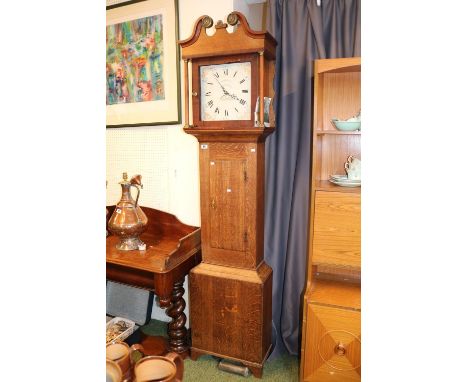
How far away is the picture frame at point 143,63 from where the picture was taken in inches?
96.9

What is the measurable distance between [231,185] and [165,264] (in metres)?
0.61

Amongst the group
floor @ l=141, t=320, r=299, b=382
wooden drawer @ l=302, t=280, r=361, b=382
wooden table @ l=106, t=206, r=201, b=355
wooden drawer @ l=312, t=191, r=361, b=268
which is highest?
wooden drawer @ l=312, t=191, r=361, b=268

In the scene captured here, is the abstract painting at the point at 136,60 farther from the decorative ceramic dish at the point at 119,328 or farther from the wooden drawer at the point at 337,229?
the decorative ceramic dish at the point at 119,328

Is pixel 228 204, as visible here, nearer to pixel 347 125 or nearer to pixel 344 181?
pixel 344 181

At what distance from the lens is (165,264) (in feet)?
6.63

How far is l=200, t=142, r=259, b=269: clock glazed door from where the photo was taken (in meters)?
2.02

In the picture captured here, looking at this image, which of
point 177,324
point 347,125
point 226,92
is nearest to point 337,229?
point 347,125

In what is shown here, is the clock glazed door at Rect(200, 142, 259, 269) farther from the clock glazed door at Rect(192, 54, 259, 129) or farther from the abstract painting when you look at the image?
the abstract painting

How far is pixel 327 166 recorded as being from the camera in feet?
7.29

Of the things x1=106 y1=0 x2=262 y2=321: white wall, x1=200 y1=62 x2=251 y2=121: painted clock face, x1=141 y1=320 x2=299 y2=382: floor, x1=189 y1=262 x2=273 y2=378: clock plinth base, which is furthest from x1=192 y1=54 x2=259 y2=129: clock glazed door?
x1=141 y1=320 x2=299 y2=382: floor

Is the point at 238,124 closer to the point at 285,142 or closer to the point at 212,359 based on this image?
the point at 285,142

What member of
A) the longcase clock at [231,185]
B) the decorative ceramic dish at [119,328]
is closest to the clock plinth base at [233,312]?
the longcase clock at [231,185]

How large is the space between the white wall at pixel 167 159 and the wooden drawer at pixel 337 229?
0.96 m
